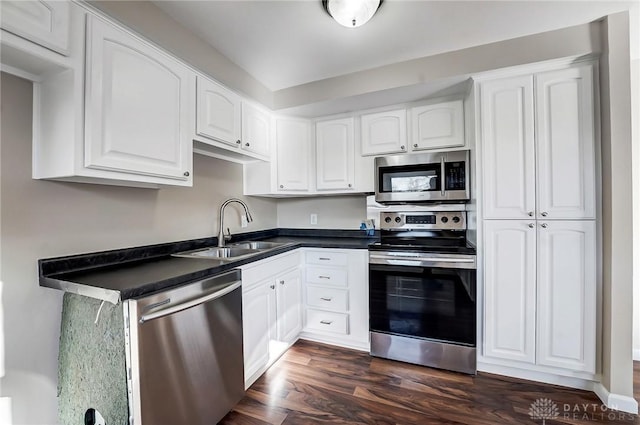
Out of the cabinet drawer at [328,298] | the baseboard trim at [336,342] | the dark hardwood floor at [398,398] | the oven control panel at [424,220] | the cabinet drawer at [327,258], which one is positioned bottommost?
the dark hardwood floor at [398,398]

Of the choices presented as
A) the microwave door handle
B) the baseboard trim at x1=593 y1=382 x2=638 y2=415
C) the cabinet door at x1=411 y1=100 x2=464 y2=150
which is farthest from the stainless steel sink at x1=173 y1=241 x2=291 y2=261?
the baseboard trim at x1=593 y1=382 x2=638 y2=415

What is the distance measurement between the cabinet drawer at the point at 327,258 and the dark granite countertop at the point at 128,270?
1.62 ft

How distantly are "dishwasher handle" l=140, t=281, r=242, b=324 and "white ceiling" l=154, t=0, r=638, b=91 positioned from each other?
5.17 feet

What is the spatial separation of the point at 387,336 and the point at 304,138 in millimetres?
1948

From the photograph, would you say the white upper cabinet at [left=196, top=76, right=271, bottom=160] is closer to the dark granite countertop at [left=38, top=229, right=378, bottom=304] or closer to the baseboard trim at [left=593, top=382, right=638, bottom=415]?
the dark granite countertop at [left=38, top=229, right=378, bottom=304]

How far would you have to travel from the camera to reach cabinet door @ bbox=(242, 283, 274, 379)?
1.74 meters

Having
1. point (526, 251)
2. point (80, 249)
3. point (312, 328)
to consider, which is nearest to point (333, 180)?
point (312, 328)

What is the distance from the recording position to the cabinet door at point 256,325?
68.6 inches

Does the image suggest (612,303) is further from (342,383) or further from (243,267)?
(243,267)

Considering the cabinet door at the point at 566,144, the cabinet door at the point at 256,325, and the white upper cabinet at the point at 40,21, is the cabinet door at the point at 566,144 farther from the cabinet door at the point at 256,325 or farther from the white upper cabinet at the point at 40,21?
the white upper cabinet at the point at 40,21

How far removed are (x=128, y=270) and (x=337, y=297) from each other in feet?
5.07

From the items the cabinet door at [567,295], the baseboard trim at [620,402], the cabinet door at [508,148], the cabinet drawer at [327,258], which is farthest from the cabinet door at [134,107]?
the baseboard trim at [620,402]

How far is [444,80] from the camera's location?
6.48 feet

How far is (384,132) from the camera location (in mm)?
2449
